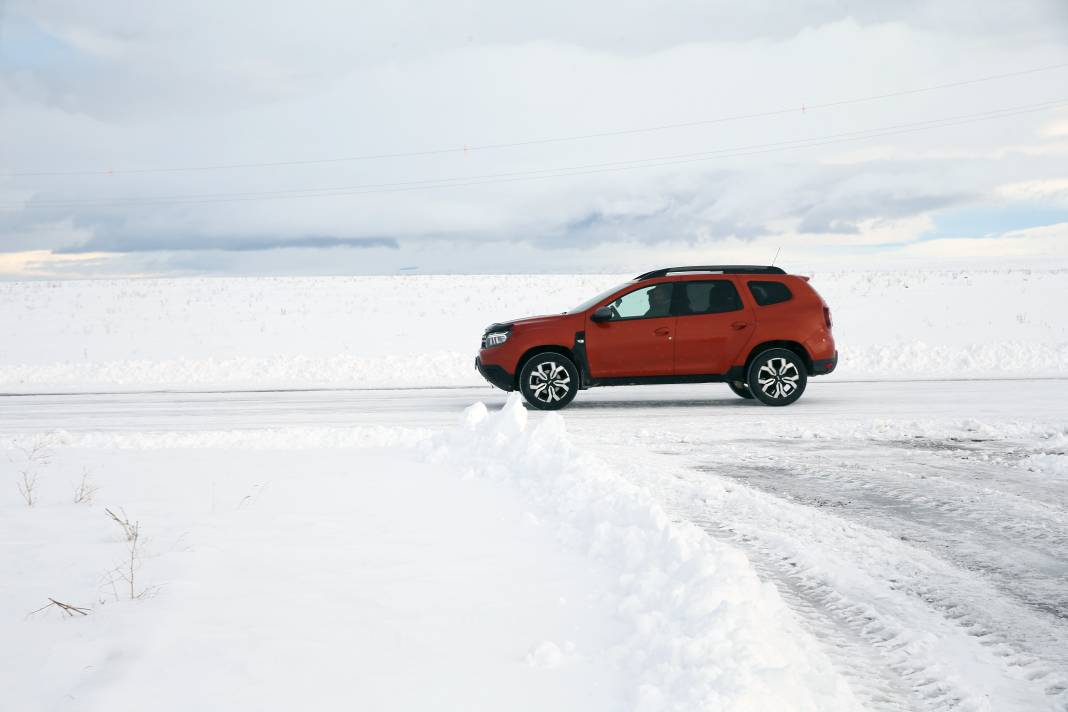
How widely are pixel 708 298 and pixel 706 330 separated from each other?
491 mm

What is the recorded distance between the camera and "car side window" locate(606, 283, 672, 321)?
11.7 metres

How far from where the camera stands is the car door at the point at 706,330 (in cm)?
1161

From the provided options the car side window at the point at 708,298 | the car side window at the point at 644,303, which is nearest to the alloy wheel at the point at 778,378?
the car side window at the point at 708,298

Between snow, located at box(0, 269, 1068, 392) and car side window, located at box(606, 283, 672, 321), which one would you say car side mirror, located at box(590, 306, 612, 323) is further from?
snow, located at box(0, 269, 1068, 392)

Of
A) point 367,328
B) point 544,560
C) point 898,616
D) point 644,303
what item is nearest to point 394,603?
point 544,560

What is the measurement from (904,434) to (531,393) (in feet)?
15.8

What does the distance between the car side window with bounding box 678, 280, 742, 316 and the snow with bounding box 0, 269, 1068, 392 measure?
5.60 meters

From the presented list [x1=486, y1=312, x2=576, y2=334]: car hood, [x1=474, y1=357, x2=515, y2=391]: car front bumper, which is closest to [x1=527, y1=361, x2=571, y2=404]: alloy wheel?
[x1=474, y1=357, x2=515, y2=391]: car front bumper

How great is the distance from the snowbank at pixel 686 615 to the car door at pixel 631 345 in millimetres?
5787

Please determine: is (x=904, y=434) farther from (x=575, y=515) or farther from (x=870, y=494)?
(x=575, y=515)

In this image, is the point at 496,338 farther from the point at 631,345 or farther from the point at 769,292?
the point at 769,292

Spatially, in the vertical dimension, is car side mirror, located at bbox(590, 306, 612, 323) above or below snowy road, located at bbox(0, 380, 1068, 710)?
above

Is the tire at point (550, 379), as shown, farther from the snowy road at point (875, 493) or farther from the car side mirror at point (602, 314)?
the car side mirror at point (602, 314)

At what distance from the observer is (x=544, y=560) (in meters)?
4.39
